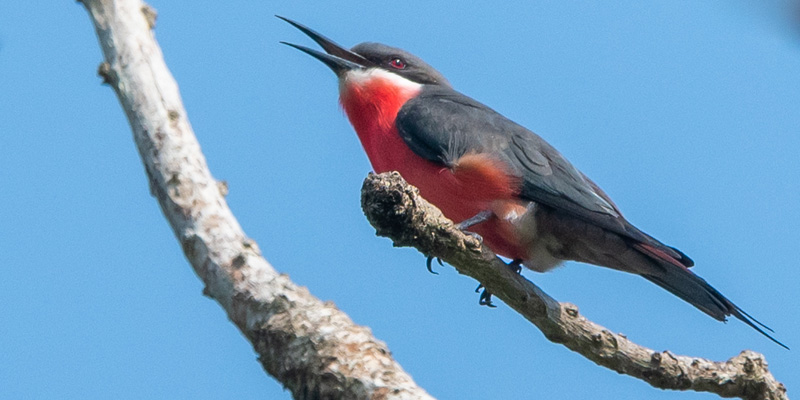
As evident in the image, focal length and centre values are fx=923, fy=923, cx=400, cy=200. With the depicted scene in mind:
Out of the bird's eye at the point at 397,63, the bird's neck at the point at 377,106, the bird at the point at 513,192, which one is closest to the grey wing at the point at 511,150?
the bird at the point at 513,192

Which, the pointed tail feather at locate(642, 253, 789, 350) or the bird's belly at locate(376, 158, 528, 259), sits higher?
the bird's belly at locate(376, 158, 528, 259)

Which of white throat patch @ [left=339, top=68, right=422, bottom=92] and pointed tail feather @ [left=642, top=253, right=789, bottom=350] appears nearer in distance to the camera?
pointed tail feather @ [left=642, top=253, right=789, bottom=350]

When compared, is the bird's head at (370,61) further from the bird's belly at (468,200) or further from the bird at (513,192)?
the bird's belly at (468,200)

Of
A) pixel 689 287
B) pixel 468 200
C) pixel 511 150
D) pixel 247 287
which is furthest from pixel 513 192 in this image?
pixel 247 287

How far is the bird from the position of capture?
21.9ft

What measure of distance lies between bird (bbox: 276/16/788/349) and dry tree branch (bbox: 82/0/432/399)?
8.42 ft

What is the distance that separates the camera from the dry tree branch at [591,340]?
17.6 ft

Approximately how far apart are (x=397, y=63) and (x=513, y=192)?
2035mm

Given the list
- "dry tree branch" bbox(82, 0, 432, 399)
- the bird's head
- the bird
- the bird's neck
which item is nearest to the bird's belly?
the bird

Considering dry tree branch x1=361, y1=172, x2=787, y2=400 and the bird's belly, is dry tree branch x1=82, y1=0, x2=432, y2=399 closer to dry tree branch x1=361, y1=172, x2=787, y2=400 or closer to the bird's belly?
dry tree branch x1=361, y1=172, x2=787, y2=400

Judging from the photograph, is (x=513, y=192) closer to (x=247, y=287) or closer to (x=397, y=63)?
(x=397, y=63)

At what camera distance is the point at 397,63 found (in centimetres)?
834

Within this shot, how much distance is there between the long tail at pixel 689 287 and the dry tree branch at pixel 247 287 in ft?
9.88

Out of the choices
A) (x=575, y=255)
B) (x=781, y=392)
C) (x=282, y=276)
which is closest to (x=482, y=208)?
(x=575, y=255)
